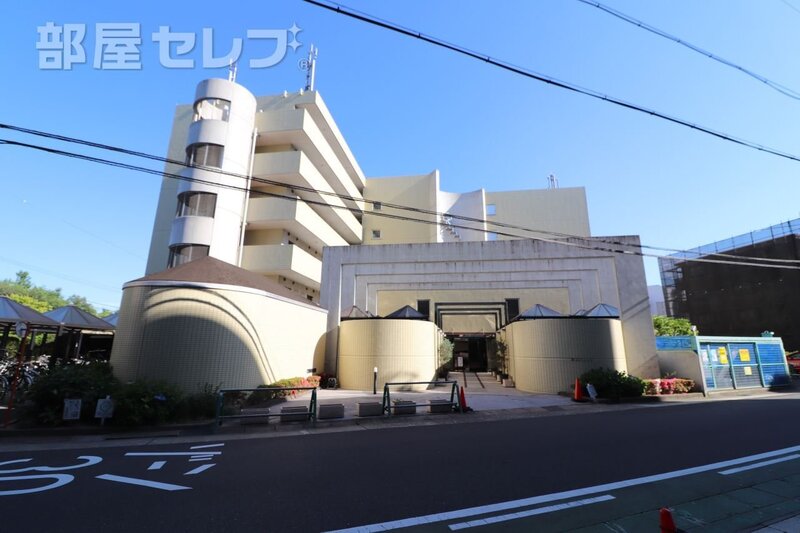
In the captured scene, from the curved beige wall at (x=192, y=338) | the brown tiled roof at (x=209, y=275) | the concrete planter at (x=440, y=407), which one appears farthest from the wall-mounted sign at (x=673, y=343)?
the brown tiled roof at (x=209, y=275)

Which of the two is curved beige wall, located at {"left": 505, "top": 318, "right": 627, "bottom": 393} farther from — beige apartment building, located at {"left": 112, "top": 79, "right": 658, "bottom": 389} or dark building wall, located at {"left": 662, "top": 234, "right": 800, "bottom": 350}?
dark building wall, located at {"left": 662, "top": 234, "right": 800, "bottom": 350}

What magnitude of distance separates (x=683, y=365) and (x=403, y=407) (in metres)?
16.2

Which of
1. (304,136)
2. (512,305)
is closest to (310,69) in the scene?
(304,136)

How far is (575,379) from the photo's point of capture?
53.4 feet

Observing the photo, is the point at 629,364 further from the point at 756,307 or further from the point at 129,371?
the point at 756,307

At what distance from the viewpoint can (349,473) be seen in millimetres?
6020

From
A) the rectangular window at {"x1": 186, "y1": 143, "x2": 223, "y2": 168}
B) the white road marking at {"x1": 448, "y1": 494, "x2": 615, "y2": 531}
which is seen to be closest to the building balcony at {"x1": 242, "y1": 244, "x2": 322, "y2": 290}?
the rectangular window at {"x1": 186, "y1": 143, "x2": 223, "y2": 168}

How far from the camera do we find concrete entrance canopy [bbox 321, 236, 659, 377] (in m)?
21.7

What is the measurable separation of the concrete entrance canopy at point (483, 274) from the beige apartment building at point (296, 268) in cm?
7

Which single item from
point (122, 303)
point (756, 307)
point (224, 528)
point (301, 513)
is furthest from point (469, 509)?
point (756, 307)

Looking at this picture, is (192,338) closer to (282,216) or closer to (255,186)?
(282,216)

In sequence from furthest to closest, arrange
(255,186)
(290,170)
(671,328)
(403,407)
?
(671,328) → (255,186) → (290,170) → (403,407)

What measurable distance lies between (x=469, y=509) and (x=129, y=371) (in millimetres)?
12073

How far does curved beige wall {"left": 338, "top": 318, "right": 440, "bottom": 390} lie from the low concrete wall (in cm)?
1286
